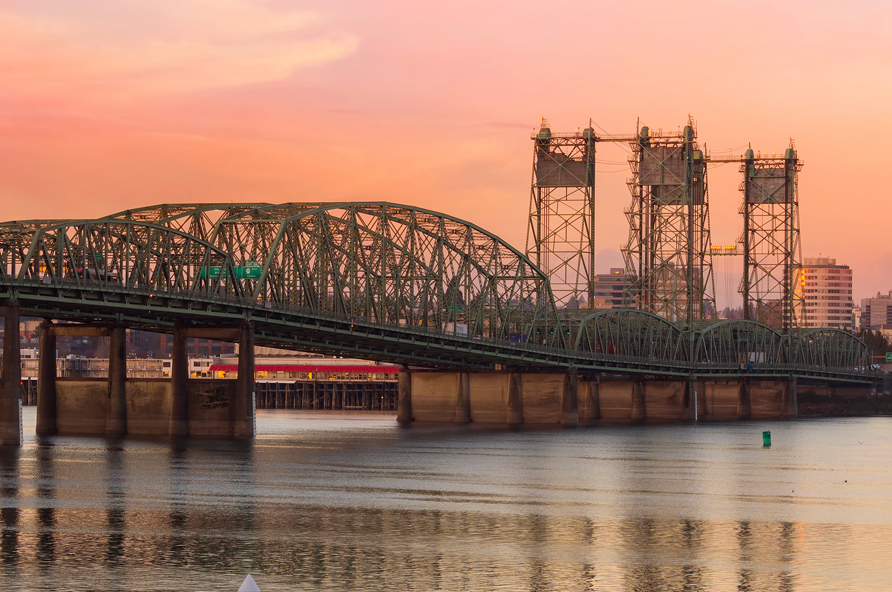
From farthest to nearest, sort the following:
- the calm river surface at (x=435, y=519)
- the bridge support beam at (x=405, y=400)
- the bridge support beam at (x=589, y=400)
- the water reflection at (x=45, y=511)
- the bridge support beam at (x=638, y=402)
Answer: the bridge support beam at (x=638, y=402), the bridge support beam at (x=589, y=400), the bridge support beam at (x=405, y=400), the water reflection at (x=45, y=511), the calm river surface at (x=435, y=519)

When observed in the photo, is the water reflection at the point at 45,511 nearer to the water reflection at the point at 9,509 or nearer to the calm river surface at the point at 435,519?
the calm river surface at the point at 435,519

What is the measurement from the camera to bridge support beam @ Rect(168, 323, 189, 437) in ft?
378

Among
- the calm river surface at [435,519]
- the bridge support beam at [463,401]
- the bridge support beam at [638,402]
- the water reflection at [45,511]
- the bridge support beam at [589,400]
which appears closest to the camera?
the calm river surface at [435,519]

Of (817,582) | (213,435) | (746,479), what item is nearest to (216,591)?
(817,582)

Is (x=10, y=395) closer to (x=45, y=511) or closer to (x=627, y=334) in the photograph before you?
(x=45, y=511)

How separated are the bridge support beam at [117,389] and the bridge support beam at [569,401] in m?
58.2

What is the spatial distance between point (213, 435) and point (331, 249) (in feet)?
96.8

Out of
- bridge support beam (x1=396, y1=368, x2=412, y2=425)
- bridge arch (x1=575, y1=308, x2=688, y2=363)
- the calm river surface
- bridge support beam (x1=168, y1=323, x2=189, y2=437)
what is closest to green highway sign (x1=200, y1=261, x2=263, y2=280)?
bridge support beam (x1=168, y1=323, x2=189, y2=437)

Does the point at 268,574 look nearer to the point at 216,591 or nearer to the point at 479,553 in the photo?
the point at 216,591

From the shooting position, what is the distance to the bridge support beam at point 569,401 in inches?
6280

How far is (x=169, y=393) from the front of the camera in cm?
11931

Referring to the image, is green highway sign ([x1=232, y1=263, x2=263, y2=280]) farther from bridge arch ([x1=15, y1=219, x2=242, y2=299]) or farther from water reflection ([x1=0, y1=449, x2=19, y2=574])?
water reflection ([x1=0, y1=449, x2=19, y2=574])

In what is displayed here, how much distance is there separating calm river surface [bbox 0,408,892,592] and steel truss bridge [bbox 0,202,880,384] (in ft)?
43.3

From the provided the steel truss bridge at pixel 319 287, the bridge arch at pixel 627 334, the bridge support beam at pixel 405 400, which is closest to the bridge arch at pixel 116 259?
the steel truss bridge at pixel 319 287
